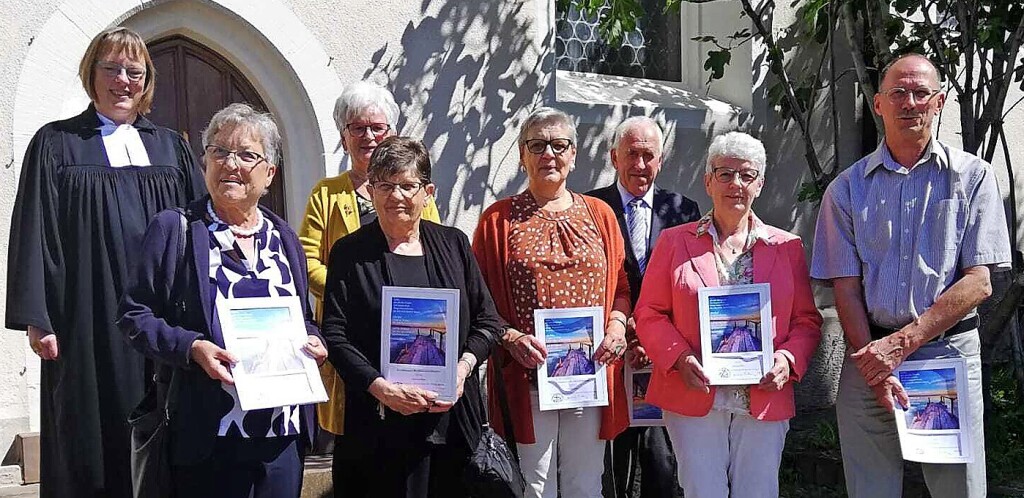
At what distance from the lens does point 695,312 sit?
149 inches

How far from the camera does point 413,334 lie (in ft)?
11.2

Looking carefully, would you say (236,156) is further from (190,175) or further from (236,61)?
(236,61)

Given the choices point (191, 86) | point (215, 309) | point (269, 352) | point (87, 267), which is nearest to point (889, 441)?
point (269, 352)

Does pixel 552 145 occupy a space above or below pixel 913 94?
below

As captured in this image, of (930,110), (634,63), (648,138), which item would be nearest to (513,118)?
(634,63)

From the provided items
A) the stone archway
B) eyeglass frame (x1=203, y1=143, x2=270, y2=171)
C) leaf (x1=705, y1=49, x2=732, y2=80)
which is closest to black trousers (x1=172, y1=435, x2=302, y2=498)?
eyeglass frame (x1=203, y1=143, x2=270, y2=171)

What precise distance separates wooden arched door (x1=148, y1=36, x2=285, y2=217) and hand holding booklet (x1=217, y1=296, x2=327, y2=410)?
2.97 metres

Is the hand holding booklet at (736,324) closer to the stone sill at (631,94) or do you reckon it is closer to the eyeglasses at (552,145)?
the eyeglasses at (552,145)

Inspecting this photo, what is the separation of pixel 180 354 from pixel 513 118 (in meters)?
4.06

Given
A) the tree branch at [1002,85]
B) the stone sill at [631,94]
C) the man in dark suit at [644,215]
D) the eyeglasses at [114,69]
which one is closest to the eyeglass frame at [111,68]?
the eyeglasses at [114,69]

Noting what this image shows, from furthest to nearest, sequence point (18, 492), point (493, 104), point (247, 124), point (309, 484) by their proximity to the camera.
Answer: point (493, 104)
point (309, 484)
point (18, 492)
point (247, 124)

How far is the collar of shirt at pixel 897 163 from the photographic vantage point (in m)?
3.74

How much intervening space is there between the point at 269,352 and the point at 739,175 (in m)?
1.82

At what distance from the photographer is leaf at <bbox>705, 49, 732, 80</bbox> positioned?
7348 mm
